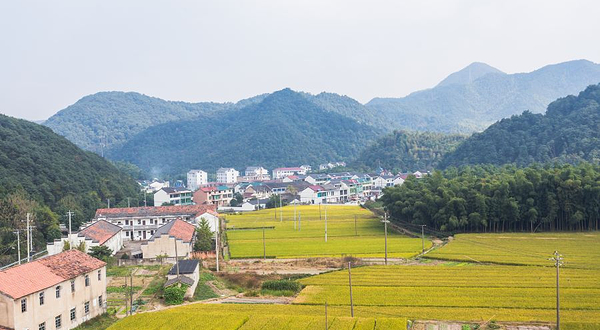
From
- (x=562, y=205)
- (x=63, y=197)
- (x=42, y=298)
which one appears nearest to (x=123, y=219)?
(x=63, y=197)

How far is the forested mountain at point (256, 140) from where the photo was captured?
506ft

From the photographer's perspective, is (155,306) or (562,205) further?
(562,205)

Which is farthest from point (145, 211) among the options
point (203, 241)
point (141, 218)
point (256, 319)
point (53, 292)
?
point (256, 319)

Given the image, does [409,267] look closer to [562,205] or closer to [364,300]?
[364,300]

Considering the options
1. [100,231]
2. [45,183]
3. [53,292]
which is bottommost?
[100,231]

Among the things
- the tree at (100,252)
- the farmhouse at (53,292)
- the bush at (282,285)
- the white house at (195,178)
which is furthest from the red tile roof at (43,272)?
the white house at (195,178)

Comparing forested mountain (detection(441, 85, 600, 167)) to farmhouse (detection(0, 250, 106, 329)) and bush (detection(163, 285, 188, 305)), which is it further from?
farmhouse (detection(0, 250, 106, 329))

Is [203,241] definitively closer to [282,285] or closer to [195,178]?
[282,285]

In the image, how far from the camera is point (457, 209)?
4597cm

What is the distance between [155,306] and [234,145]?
137 m

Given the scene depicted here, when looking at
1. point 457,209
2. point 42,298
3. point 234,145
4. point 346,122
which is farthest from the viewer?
point 346,122

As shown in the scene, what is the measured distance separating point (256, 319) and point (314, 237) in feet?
82.0

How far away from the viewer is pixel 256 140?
160m

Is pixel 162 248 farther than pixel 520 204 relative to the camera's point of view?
No
